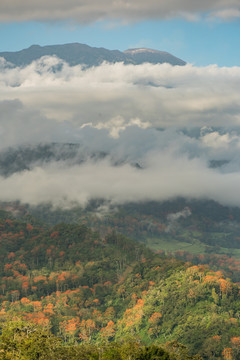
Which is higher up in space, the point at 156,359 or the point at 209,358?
the point at 156,359

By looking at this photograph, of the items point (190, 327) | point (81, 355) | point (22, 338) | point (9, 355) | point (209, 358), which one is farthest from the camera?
point (190, 327)

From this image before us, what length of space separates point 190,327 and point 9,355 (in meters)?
109

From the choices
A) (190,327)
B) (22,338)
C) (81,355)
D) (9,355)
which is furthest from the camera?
(190,327)

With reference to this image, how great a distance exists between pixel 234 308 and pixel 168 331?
100 feet

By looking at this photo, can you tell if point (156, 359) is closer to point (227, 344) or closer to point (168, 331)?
point (227, 344)

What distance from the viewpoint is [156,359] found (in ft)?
360

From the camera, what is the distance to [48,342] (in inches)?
4279

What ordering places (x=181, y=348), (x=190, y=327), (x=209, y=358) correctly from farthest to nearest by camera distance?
(x=190, y=327) → (x=209, y=358) → (x=181, y=348)

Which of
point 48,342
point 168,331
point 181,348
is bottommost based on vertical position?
point 168,331

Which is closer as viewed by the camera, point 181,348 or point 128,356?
point 128,356

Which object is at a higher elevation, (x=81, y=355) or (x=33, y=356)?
(x=33, y=356)

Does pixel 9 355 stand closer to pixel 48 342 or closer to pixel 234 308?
pixel 48 342

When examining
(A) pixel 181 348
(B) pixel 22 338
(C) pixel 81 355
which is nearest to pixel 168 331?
(A) pixel 181 348

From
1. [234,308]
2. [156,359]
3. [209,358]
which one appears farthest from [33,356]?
[234,308]
